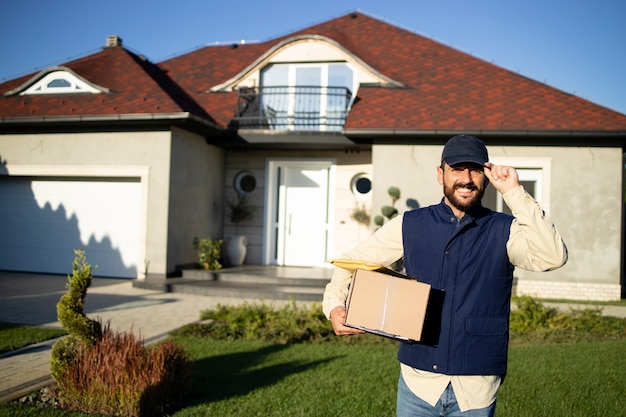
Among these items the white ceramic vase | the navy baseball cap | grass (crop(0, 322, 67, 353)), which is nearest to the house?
the white ceramic vase

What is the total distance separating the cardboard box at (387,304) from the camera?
2340mm

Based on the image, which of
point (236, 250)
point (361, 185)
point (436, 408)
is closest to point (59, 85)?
point (236, 250)

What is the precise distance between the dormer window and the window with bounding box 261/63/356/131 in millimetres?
4547

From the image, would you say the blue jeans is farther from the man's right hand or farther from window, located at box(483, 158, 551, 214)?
→ window, located at box(483, 158, 551, 214)

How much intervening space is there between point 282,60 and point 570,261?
898cm

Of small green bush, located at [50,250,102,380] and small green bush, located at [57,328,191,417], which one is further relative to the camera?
small green bush, located at [50,250,102,380]

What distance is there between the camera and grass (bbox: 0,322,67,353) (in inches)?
259

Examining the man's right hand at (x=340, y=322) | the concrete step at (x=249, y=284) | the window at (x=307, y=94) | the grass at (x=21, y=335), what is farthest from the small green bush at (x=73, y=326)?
the window at (x=307, y=94)

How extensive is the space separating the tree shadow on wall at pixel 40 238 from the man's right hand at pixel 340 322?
1166 centimetres

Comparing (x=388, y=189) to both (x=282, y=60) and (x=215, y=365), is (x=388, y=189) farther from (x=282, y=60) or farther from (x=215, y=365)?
(x=215, y=365)

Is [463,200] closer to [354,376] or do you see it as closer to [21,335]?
[354,376]

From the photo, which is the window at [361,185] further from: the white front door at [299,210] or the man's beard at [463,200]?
the man's beard at [463,200]

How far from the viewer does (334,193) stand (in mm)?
14711

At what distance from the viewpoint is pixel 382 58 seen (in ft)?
52.9
